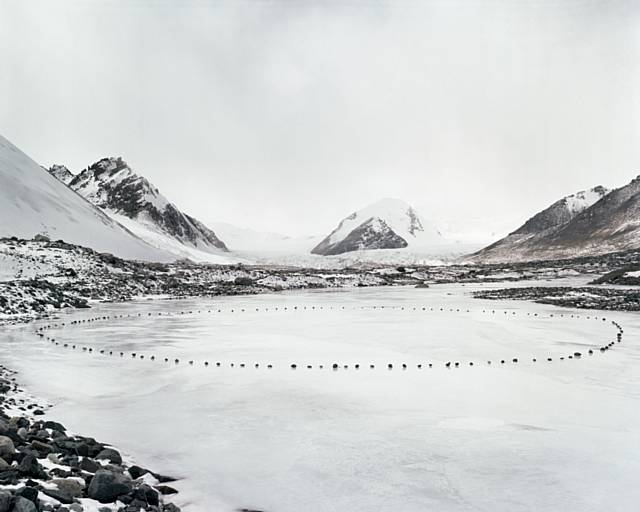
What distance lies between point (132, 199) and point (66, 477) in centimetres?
14999

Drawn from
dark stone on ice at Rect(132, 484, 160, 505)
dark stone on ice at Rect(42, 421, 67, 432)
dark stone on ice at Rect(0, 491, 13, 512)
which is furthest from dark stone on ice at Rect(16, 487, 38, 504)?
dark stone on ice at Rect(42, 421, 67, 432)

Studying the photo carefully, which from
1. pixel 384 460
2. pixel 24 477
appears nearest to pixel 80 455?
pixel 24 477

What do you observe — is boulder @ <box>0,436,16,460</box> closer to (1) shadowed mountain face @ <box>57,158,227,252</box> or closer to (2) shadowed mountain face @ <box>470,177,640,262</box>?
(1) shadowed mountain face @ <box>57,158,227,252</box>

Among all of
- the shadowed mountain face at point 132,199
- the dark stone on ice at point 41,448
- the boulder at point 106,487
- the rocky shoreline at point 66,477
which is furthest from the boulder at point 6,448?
the shadowed mountain face at point 132,199

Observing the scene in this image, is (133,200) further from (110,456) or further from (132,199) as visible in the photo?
(110,456)

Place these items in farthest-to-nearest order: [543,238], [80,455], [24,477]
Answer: [543,238] → [80,455] → [24,477]

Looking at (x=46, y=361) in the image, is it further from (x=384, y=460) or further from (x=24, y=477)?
(x=384, y=460)

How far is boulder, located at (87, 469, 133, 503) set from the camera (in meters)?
5.32

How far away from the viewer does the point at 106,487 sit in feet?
17.6

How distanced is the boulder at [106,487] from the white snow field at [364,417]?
75cm

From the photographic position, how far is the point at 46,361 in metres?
13.6

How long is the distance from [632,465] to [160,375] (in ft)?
30.9

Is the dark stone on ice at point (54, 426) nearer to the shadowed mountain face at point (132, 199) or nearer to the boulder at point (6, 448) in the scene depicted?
the boulder at point (6, 448)

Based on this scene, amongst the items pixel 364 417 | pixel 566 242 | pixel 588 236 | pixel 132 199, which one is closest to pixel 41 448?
pixel 364 417
